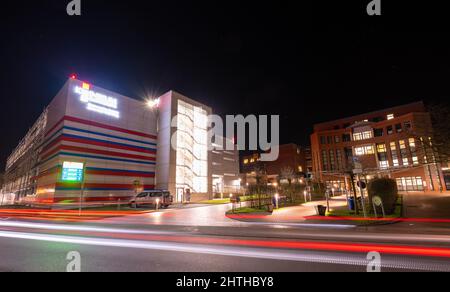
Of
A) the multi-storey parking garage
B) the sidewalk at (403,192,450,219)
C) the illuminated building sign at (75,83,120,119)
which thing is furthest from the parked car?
the sidewalk at (403,192,450,219)

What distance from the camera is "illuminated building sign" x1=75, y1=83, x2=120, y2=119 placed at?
109ft

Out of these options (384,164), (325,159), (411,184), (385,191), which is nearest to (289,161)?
(325,159)

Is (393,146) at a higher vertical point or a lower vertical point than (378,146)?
lower

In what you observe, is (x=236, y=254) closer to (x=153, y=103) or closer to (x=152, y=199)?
(x=152, y=199)

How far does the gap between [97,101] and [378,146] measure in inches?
2684

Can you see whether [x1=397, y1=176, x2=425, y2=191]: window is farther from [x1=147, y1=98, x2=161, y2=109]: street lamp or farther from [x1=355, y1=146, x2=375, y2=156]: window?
[x1=147, y1=98, x2=161, y2=109]: street lamp

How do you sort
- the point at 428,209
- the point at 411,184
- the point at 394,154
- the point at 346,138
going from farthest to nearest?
the point at 346,138 → the point at 394,154 → the point at 411,184 → the point at 428,209

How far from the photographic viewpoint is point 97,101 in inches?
1352

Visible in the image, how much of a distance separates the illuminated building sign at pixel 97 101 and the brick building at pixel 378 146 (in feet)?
132

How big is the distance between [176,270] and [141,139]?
122 ft

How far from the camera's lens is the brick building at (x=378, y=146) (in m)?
49.7

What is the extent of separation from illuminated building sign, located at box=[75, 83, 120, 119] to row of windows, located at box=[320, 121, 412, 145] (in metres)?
A: 62.1

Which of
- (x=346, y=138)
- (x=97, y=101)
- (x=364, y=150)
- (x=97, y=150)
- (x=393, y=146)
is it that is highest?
(x=346, y=138)
